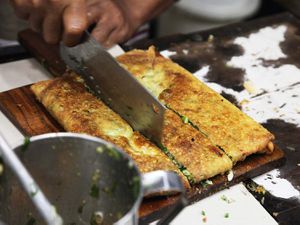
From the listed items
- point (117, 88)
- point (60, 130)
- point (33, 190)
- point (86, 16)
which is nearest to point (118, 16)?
point (86, 16)

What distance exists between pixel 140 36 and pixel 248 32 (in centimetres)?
109

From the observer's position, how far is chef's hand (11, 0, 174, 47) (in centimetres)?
183

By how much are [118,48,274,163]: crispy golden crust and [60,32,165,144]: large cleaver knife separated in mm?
187

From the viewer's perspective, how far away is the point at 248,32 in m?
2.58

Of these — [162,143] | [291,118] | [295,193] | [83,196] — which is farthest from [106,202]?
[291,118]

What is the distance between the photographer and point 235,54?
7.93ft

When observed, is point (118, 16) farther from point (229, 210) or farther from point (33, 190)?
point (33, 190)

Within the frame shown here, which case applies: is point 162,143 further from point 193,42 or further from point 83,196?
point 193,42

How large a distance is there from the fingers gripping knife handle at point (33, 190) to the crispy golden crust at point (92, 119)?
0.57 metres

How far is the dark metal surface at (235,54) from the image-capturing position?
1.86 meters

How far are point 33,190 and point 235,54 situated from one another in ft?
5.23

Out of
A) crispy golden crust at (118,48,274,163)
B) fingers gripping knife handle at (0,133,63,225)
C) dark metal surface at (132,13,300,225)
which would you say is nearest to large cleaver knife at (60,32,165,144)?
crispy golden crust at (118,48,274,163)

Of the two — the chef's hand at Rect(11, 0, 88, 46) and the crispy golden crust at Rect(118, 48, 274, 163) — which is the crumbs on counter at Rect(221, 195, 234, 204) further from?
the chef's hand at Rect(11, 0, 88, 46)

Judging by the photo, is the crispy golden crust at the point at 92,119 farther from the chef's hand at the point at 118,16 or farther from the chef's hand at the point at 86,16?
the chef's hand at the point at 118,16
